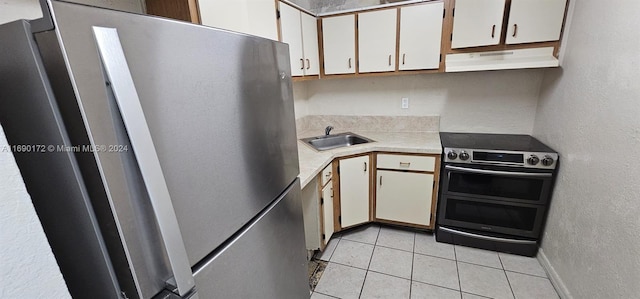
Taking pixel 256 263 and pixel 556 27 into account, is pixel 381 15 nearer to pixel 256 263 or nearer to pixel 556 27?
pixel 556 27

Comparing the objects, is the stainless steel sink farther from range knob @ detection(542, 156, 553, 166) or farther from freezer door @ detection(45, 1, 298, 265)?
freezer door @ detection(45, 1, 298, 265)

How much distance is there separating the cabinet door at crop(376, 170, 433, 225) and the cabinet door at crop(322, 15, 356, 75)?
3.33 ft

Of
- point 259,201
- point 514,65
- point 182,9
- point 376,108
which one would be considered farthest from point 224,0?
point 514,65

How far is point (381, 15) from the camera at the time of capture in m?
2.11

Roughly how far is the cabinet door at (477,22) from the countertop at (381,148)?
2.63 feet

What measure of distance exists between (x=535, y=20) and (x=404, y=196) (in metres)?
1.58

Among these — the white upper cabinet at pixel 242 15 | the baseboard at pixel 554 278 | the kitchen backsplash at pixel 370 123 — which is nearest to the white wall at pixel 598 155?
the baseboard at pixel 554 278

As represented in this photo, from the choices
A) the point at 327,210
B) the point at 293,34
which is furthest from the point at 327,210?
the point at 293,34

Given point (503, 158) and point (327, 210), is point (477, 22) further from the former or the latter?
point (327, 210)

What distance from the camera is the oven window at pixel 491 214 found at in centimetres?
190

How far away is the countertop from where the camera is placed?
5.88ft

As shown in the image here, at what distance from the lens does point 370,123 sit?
269cm

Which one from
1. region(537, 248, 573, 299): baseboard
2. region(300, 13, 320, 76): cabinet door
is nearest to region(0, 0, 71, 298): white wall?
region(300, 13, 320, 76): cabinet door

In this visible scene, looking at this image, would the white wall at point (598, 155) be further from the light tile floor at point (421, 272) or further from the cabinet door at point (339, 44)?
the cabinet door at point (339, 44)
